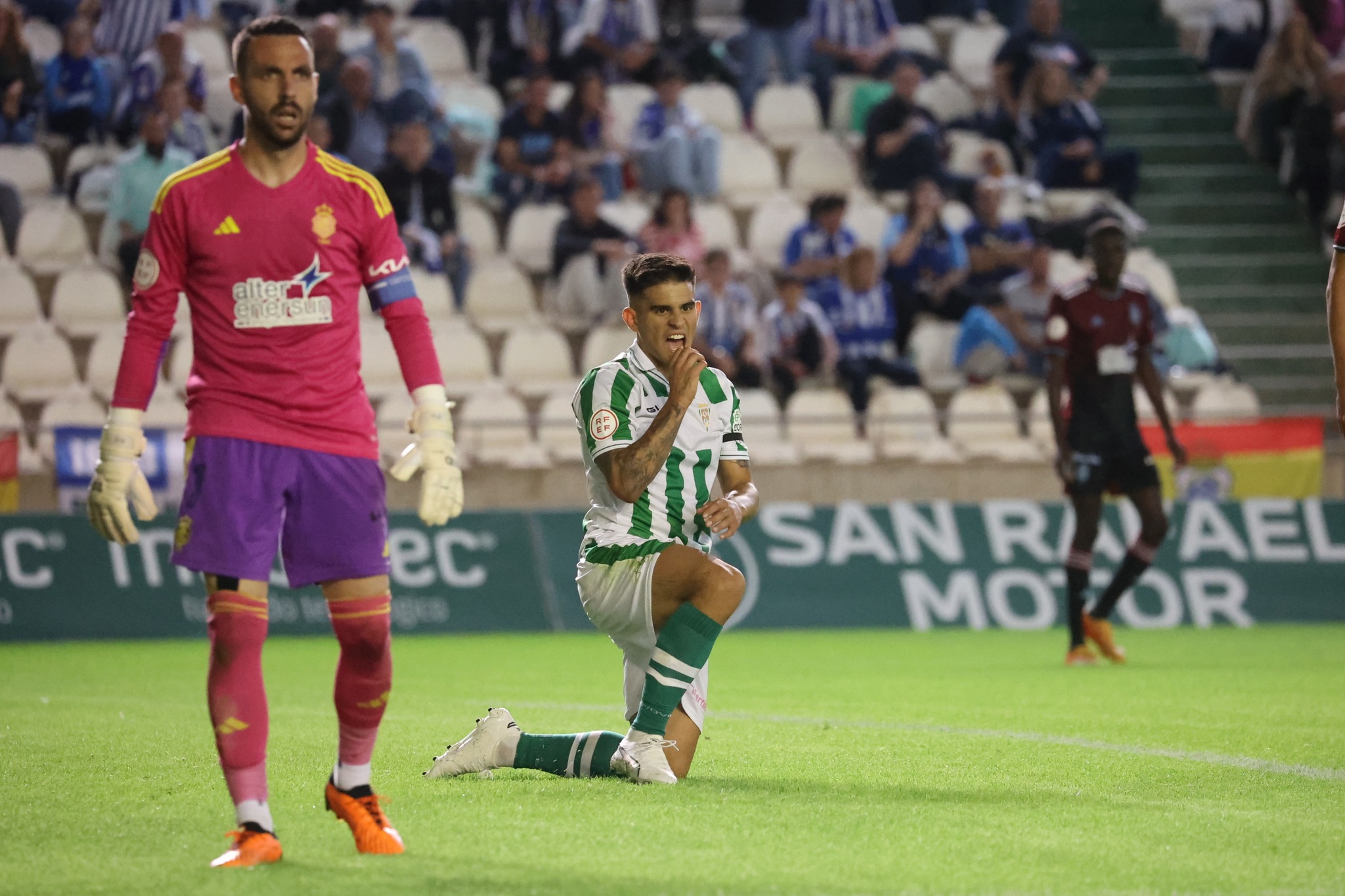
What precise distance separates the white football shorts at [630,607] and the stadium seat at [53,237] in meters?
11.1

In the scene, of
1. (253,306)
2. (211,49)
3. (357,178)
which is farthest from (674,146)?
(253,306)

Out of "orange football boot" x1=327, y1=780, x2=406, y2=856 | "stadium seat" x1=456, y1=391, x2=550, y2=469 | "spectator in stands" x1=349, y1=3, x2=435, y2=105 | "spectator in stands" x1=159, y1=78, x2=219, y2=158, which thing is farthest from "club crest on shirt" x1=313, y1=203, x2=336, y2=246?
"spectator in stands" x1=349, y1=3, x2=435, y2=105

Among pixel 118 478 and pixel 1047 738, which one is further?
pixel 1047 738

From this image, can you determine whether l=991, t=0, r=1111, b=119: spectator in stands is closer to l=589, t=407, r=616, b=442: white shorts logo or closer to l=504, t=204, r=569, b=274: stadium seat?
l=504, t=204, r=569, b=274: stadium seat

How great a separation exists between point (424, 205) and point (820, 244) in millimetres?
3539

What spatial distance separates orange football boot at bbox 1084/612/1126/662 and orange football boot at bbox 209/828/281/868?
282 inches

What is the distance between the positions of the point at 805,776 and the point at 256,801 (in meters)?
2.06

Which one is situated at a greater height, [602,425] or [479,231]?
[479,231]

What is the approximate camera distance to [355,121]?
16.0 metres

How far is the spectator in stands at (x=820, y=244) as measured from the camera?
1584 cm

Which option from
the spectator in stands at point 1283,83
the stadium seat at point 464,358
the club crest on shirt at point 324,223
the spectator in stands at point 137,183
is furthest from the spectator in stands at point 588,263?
the club crest on shirt at point 324,223

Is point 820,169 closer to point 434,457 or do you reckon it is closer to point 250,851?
point 434,457

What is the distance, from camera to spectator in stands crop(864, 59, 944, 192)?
56.6 feet

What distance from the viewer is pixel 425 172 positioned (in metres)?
15.7
